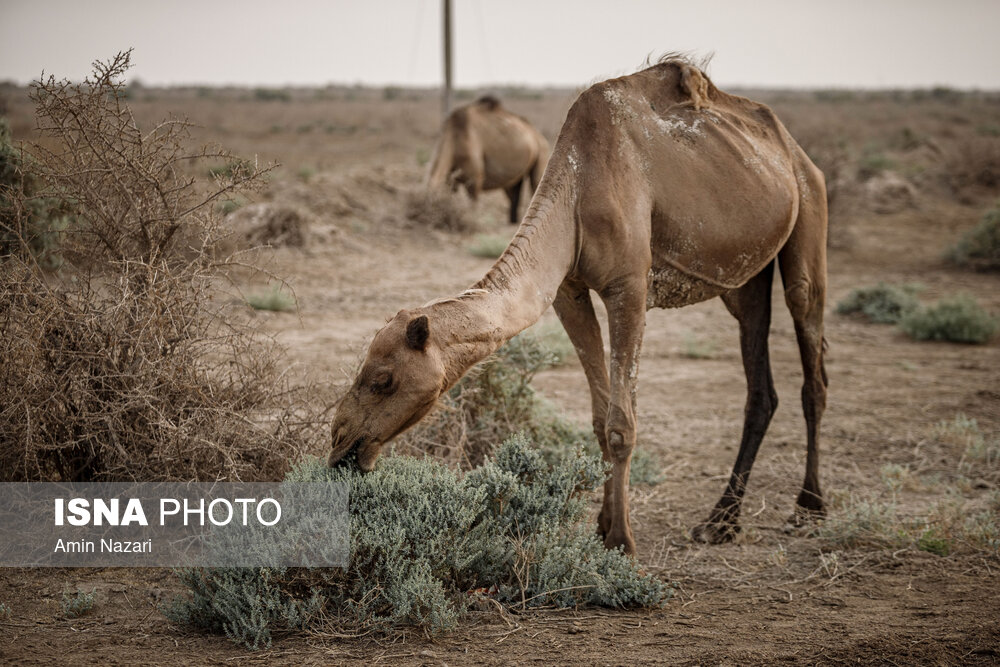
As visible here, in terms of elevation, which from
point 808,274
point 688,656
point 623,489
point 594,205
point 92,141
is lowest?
point 688,656

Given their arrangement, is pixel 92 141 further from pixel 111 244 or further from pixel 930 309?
pixel 930 309

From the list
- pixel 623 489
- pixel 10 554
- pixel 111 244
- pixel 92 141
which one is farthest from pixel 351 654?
pixel 92 141

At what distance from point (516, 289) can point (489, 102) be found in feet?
45.3

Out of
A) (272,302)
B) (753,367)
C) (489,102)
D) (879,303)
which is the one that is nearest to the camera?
(753,367)

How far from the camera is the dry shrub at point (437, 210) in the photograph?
625 inches

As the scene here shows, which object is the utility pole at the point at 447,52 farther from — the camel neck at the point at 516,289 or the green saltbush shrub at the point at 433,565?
the green saltbush shrub at the point at 433,565

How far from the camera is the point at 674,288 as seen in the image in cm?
520

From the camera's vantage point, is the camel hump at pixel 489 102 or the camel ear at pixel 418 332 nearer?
the camel ear at pixel 418 332

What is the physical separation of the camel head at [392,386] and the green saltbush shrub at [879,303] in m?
9.19

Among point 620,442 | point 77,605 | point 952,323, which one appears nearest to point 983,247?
point 952,323

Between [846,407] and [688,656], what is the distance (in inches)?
197

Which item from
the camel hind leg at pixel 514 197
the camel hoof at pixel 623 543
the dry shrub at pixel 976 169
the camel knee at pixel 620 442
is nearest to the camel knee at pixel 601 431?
the camel knee at pixel 620 442

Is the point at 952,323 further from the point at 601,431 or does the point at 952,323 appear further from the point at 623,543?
the point at 623,543

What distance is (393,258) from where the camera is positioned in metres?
13.9
